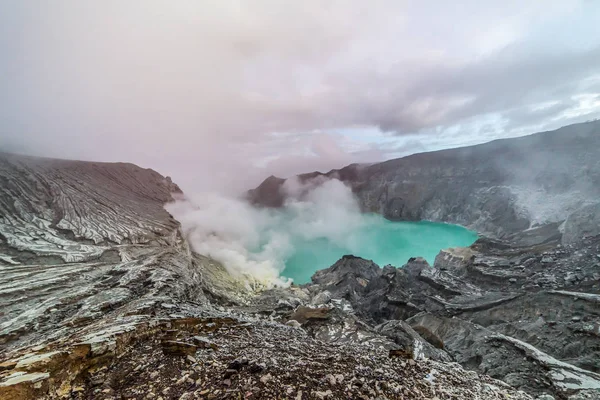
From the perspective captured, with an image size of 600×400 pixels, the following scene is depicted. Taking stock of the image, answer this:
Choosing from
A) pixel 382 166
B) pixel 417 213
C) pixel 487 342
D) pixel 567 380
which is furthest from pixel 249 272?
pixel 382 166

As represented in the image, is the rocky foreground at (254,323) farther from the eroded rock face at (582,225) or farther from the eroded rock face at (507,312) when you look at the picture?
the eroded rock face at (582,225)

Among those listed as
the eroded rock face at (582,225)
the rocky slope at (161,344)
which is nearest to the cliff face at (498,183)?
the eroded rock face at (582,225)

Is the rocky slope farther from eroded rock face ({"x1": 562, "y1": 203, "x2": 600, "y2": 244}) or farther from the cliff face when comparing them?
the cliff face

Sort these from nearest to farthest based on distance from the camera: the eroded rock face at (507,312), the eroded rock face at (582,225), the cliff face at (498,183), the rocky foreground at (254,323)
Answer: the rocky foreground at (254,323) → the eroded rock face at (507,312) → the eroded rock face at (582,225) → the cliff face at (498,183)

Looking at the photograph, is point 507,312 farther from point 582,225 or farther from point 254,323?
point 582,225

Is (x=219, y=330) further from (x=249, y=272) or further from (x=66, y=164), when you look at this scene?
(x=66, y=164)

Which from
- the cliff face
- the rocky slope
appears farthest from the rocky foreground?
the cliff face
